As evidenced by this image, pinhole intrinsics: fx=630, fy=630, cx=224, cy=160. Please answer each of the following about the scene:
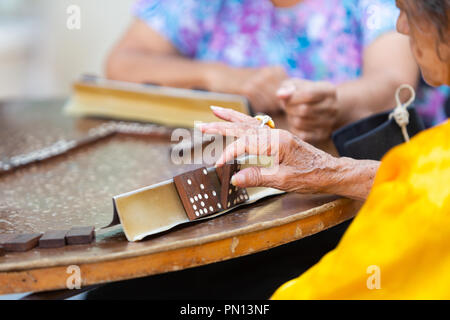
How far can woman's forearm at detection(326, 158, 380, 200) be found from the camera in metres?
1.24

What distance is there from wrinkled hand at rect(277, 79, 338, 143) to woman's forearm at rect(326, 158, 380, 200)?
1.45ft

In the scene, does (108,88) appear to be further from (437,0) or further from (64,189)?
(437,0)

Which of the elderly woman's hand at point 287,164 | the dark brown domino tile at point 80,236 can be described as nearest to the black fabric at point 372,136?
the elderly woman's hand at point 287,164

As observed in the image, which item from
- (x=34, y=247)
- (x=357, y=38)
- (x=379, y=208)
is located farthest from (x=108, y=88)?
(x=379, y=208)

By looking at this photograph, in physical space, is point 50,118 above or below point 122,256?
above

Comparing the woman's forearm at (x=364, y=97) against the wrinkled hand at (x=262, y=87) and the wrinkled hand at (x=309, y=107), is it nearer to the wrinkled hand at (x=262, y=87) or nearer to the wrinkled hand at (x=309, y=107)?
the wrinkled hand at (x=309, y=107)

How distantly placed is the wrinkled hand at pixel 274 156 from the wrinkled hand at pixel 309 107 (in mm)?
436

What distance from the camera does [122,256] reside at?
102 cm

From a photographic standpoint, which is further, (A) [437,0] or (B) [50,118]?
(B) [50,118]

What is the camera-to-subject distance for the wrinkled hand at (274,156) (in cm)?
115

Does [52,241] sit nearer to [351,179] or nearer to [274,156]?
[274,156]

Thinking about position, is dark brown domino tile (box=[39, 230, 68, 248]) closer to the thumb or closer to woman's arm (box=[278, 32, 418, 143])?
the thumb

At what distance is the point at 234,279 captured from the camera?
145cm
